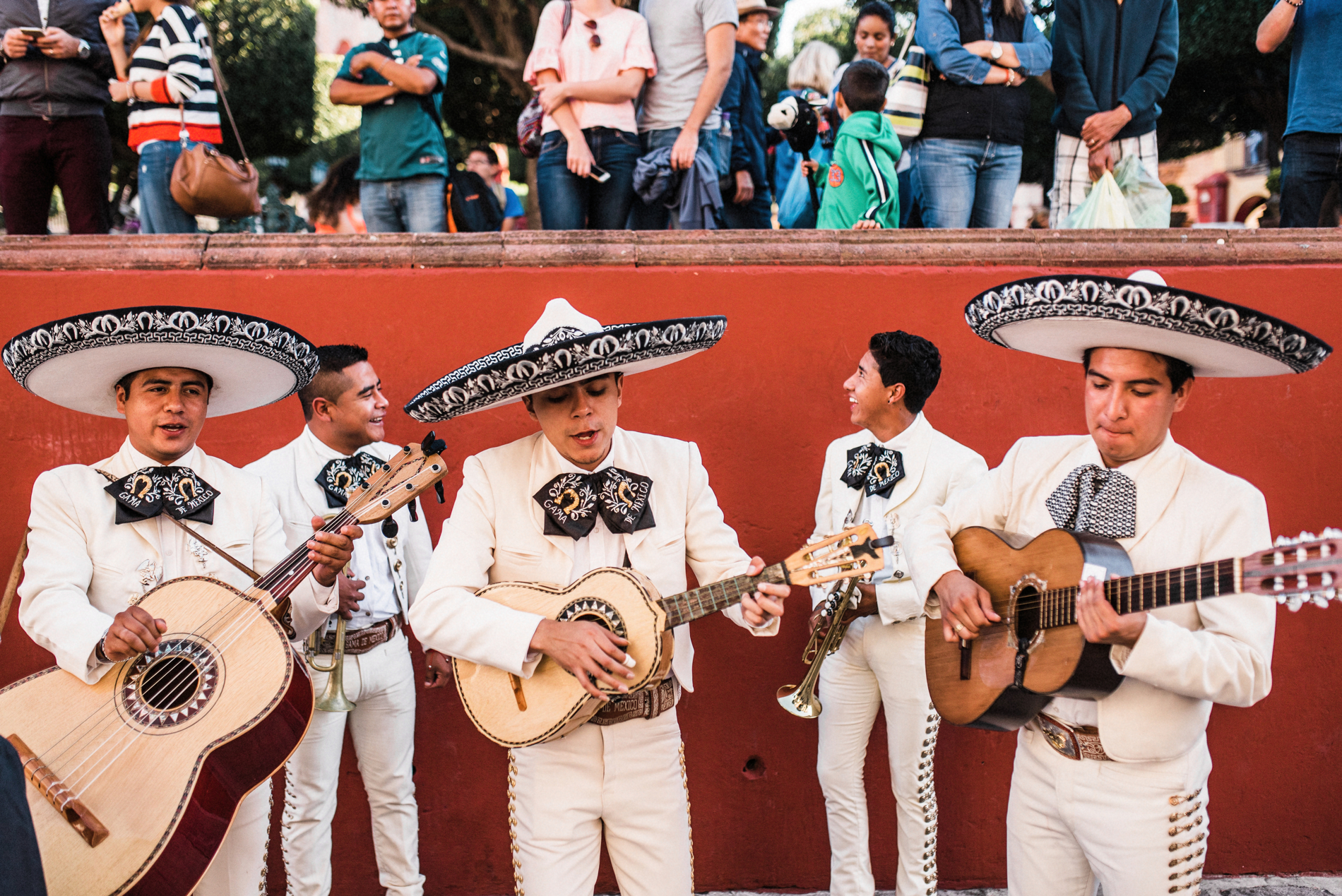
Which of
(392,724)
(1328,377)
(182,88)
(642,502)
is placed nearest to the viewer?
(642,502)

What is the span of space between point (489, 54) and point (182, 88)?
7.78 meters

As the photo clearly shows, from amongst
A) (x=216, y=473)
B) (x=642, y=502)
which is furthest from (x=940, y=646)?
(x=216, y=473)

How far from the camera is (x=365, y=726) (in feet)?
14.5

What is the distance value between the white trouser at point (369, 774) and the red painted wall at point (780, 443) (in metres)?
0.42

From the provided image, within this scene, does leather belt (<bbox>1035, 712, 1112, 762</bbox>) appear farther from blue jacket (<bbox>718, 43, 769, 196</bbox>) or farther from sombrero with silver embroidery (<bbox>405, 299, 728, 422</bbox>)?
blue jacket (<bbox>718, 43, 769, 196</bbox>)

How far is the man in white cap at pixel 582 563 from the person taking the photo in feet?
10.3

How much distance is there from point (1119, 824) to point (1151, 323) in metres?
1.40

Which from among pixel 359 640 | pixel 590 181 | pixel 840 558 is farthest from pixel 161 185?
pixel 840 558

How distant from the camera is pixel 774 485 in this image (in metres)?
5.04

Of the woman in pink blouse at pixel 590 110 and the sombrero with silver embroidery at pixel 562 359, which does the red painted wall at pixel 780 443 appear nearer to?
the woman in pink blouse at pixel 590 110

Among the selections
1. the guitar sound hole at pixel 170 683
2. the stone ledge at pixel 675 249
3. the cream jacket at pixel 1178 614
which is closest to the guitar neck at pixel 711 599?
the cream jacket at pixel 1178 614

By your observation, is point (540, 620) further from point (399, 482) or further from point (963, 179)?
point (963, 179)

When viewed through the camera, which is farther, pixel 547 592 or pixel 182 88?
pixel 182 88

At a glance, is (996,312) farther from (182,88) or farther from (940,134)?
(182,88)
